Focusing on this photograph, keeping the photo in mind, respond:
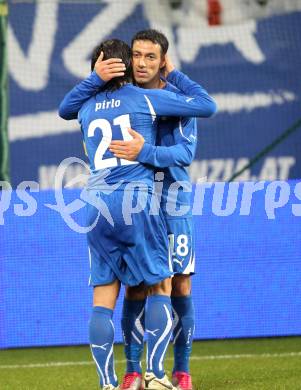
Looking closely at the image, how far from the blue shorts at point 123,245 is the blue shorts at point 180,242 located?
0.60 m

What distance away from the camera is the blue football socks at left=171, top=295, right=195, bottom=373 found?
6.00 m

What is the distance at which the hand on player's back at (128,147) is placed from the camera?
5.23 m

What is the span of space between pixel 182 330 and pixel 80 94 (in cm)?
149

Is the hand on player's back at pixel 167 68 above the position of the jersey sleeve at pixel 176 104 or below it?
above

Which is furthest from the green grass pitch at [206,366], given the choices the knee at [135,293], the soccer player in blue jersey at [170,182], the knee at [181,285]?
the knee at [135,293]

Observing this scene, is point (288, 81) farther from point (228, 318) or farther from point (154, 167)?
point (154, 167)

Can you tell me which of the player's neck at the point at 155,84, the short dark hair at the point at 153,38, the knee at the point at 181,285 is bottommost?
the knee at the point at 181,285

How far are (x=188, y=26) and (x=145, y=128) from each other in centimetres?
678

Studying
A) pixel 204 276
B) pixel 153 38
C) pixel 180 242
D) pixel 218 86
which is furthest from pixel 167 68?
pixel 218 86

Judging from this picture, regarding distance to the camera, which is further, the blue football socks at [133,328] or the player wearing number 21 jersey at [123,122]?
the blue football socks at [133,328]

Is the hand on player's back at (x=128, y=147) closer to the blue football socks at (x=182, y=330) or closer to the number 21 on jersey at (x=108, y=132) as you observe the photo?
the number 21 on jersey at (x=108, y=132)

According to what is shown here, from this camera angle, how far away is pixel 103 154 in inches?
209

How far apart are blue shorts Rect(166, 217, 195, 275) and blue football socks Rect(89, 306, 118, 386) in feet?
2.43

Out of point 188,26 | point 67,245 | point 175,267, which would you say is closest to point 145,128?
point 175,267
